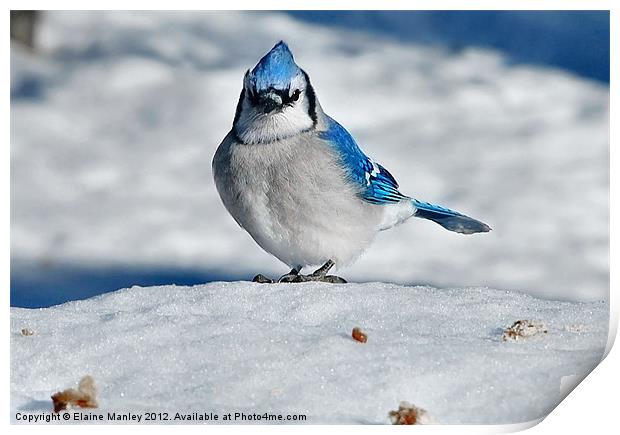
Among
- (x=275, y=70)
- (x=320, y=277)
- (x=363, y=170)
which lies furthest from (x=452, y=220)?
(x=275, y=70)

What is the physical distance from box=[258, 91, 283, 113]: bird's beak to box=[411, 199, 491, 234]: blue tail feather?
49 cm

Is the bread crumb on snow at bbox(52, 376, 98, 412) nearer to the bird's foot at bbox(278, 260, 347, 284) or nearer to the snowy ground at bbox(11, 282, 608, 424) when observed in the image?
the snowy ground at bbox(11, 282, 608, 424)

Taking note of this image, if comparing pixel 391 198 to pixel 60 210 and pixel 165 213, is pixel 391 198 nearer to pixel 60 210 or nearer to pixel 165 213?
pixel 165 213

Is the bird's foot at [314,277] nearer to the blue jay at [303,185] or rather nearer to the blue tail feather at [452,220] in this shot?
the blue jay at [303,185]

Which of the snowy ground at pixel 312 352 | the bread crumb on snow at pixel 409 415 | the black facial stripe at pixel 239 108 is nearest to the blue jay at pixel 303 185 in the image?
the black facial stripe at pixel 239 108

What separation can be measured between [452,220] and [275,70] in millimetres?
631

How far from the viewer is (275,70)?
10.2ft

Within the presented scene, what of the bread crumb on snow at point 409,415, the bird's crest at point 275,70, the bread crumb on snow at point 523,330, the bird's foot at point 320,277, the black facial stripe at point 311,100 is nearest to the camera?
the bread crumb on snow at point 409,415

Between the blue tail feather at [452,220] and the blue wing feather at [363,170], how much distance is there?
0.28 feet

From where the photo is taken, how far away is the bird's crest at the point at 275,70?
311cm

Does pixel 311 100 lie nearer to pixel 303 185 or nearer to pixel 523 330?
pixel 303 185

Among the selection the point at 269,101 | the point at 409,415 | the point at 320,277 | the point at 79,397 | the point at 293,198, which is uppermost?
the point at 269,101
